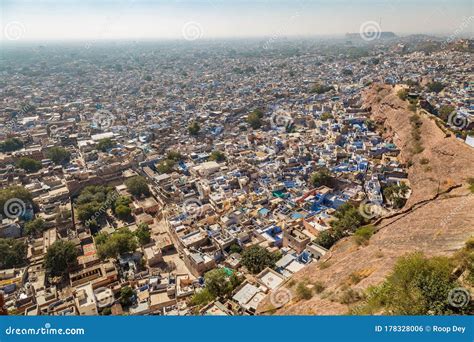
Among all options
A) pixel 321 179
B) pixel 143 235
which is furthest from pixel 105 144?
pixel 321 179

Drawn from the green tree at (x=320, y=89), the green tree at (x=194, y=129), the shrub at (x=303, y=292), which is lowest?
the shrub at (x=303, y=292)

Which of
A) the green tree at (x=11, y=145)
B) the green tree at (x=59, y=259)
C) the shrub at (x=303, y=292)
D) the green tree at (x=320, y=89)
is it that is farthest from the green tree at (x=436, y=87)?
the green tree at (x=11, y=145)

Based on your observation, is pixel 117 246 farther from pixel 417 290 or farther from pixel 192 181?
pixel 417 290

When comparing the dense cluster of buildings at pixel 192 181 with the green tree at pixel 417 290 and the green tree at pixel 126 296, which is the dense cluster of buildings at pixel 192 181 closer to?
the green tree at pixel 126 296

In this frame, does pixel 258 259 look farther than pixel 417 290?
Yes

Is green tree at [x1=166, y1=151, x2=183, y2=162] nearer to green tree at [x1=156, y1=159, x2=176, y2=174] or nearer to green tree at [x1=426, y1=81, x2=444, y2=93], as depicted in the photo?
green tree at [x1=156, y1=159, x2=176, y2=174]

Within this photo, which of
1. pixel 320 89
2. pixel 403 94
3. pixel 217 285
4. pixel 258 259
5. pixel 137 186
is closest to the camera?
pixel 217 285
